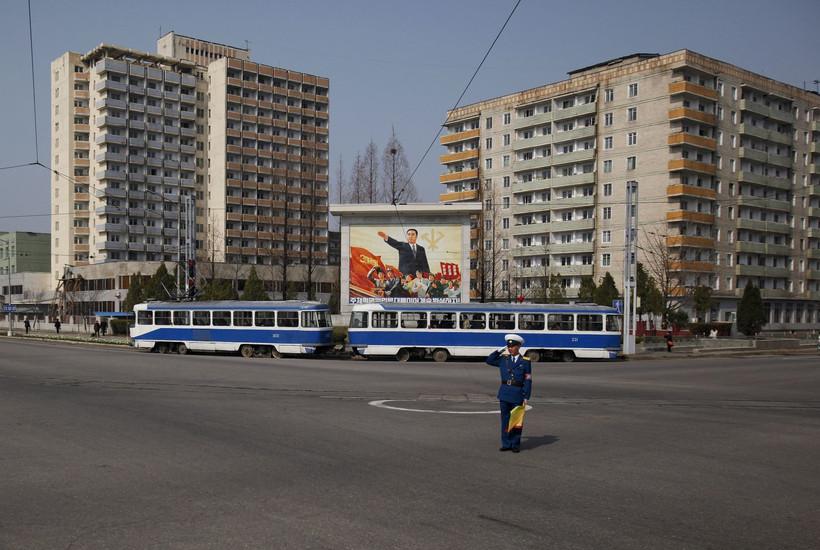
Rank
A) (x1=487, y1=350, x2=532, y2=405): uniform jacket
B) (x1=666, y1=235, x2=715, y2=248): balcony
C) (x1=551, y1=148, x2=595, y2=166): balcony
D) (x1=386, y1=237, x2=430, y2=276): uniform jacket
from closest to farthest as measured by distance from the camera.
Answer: (x1=487, y1=350, x2=532, y2=405): uniform jacket, (x1=386, y1=237, x2=430, y2=276): uniform jacket, (x1=666, y1=235, x2=715, y2=248): balcony, (x1=551, y1=148, x2=595, y2=166): balcony

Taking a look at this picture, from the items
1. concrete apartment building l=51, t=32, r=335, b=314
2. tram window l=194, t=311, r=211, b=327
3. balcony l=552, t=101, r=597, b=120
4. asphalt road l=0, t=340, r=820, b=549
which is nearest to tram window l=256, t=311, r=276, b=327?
tram window l=194, t=311, r=211, b=327

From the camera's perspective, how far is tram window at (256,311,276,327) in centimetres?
3834

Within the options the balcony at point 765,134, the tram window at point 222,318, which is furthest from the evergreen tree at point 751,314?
the tram window at point 222,318

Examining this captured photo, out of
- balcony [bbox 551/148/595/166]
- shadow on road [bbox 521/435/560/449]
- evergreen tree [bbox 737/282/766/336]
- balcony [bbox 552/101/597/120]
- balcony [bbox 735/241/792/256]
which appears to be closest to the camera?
shadow on road [bbox 521/435/560/449]

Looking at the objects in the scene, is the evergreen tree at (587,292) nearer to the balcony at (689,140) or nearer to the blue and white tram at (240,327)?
the balcony at (689,140)

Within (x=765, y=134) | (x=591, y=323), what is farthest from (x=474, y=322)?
(x=765, y=134)

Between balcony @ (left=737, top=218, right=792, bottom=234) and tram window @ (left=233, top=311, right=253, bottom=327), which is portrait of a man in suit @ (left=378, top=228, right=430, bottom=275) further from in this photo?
balcony @ (left=737, top=218, right=792, bottom=234)

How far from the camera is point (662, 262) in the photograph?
74.3 metres

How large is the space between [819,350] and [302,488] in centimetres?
5093

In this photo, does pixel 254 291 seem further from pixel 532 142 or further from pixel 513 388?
pixel 513 388

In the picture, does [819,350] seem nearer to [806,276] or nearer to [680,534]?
[806,276]

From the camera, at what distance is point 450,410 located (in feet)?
52.6

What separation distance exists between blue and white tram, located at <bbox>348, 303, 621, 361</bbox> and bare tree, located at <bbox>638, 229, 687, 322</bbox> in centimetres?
3653

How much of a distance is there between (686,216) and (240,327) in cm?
5278
